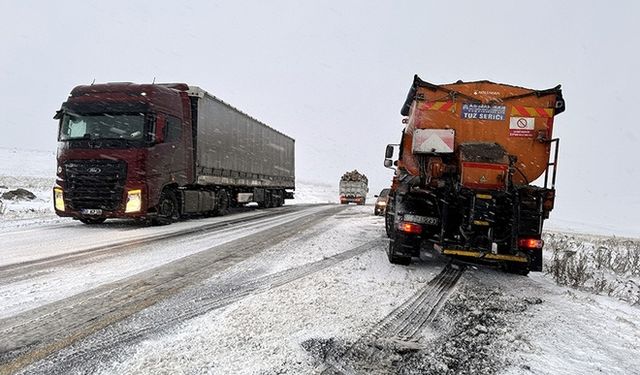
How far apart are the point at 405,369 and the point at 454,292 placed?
241cm

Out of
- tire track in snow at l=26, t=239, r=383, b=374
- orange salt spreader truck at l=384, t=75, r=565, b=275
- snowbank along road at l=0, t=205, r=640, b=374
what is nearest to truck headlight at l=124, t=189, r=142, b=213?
snowbank along road at l=0, t=205, r=640, b=374

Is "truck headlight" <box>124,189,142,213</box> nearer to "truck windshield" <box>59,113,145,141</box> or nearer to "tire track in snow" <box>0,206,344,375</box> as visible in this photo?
"truck windshield" <box>59,113,145,141</box>

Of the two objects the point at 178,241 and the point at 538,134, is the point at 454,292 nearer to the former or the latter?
the point at 538,134

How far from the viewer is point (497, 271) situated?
6348 millimetres

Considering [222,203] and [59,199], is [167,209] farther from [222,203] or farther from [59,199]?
[222,203]

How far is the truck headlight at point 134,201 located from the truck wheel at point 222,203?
5024 mm

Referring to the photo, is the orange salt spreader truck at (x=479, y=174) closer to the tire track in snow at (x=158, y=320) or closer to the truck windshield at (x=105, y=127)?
the tire track in snow at (x=158, y=320)

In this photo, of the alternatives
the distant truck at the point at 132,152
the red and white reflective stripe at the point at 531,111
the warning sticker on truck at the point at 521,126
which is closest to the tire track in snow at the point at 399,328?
the warning sticker on truck at the point at 521,126

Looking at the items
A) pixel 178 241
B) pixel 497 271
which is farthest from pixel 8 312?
pixel 497 271

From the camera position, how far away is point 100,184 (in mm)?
9766

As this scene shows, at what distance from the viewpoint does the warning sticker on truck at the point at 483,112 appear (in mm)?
A: 6445

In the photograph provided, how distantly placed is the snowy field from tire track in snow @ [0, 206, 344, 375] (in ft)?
0.05

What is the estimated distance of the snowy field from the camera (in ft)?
8.43

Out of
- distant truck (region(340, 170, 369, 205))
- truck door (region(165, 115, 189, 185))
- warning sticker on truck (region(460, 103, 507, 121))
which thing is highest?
warning sticker on truck (region(460, 103, 507, 121))
